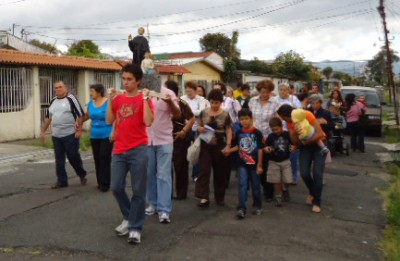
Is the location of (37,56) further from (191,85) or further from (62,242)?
(62,242)

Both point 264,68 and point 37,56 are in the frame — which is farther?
point 264,68

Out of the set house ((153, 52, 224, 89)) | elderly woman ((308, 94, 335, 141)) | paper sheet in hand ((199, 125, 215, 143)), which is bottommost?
paper sheet in hand ((199, 125, 215, 143))

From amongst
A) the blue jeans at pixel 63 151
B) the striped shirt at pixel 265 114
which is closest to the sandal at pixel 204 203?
the striped shirt at pixel 265 114

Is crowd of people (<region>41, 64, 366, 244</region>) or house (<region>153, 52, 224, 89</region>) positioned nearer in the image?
crowd of people (<region>41, 64, 366, 244</region>)

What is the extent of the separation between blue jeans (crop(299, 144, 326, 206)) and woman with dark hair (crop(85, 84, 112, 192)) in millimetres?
2984

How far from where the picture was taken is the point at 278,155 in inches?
261

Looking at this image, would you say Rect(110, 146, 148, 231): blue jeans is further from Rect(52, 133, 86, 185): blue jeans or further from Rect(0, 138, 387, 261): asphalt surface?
Rect(52, 133, 86, 185): blue jeans

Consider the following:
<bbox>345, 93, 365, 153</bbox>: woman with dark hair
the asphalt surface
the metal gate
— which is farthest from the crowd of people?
the metal gate

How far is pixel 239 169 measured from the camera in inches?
243

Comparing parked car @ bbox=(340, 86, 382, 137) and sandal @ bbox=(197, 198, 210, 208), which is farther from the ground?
parked car @ bbox=(340, 86, 382, 137)

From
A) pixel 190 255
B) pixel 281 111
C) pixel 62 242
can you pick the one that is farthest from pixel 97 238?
pixel 281 111

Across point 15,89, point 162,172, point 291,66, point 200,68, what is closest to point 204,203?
point 162,172

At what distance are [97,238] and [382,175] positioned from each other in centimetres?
671

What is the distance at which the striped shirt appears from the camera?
23.6 feet
